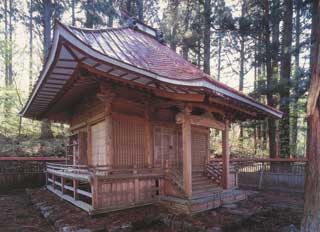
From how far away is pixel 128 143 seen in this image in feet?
23.3

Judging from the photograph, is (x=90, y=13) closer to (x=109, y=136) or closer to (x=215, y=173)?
(x=109, y=136)

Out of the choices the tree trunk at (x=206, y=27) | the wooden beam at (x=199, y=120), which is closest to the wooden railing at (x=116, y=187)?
the wooden beam at (x=199, y=120)

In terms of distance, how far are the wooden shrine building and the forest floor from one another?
29 cm

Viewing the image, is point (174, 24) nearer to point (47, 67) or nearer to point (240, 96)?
point (240, 96)

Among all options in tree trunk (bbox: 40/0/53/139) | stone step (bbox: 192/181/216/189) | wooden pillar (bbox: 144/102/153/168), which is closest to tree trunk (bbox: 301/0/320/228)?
Answer: stone step (bbox: 192/181/216/189)

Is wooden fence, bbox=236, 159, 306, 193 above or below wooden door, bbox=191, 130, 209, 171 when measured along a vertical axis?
below

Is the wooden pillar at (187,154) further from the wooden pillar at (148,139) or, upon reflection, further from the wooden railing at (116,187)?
the wooden pillar at (148,139)

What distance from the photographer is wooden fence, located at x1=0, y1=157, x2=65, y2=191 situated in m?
9.95

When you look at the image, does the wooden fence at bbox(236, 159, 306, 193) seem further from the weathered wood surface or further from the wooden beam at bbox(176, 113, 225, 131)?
the wooden beam at bbox(176, 113, 225, 131)

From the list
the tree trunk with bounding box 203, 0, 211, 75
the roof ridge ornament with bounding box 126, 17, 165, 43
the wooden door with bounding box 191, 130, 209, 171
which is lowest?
the wooden door with bounding box 191, 130, 209, 171

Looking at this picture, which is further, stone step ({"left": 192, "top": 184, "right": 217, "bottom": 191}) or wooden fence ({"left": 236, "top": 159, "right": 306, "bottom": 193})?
wooden fence ({"left": 236, "top": 159, "right": 306, "bottom": 193})

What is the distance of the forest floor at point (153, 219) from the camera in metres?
5.13

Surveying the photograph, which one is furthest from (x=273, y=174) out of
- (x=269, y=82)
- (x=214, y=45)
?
(x=214, y=45)

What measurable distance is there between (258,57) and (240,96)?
8096 millimetres
